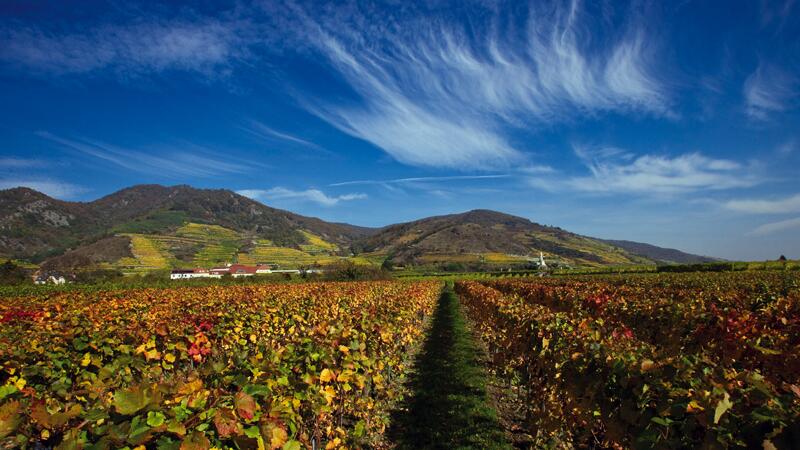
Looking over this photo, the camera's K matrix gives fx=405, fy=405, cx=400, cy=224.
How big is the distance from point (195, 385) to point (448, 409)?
6.73 metres

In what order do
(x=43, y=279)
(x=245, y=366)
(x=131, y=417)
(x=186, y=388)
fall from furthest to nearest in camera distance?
(x=43, y=279)
(x=245, y=366)
(x=186, y=388)
(x=131, y=417)

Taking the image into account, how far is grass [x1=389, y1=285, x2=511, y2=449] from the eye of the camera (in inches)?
275

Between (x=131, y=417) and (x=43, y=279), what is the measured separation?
9236 cm

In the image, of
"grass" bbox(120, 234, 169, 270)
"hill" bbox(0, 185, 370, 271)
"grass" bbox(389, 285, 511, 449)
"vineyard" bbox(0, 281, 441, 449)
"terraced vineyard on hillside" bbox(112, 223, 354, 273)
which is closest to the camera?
"vineyard" bbox(0, 281, 441, 449)

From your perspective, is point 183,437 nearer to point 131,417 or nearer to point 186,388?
point 131,417

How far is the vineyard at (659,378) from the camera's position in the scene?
2.55m

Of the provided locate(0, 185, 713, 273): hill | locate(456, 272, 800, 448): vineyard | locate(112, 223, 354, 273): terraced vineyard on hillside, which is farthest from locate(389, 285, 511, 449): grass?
locate(0, 185, 713, 273): hill

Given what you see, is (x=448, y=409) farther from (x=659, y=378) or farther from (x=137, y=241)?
(x=137, y=241)

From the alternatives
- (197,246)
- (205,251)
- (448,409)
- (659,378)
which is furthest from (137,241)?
(659,378)

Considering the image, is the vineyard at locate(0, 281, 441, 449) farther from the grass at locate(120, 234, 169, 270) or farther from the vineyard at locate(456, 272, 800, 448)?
the grass at locate(120, 234, 169, 270)

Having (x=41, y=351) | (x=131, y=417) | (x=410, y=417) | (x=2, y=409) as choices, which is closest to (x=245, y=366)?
(x=131, y=417)

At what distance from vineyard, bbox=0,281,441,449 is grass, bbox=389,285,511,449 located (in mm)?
501

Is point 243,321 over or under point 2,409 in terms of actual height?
under

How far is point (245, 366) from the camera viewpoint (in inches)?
163
